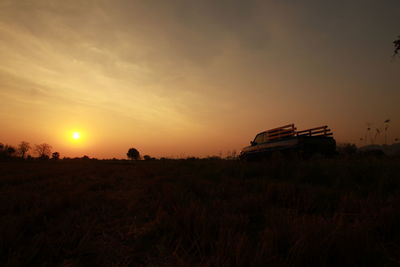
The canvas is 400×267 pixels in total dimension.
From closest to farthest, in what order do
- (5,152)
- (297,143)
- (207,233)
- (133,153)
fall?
1. (207,233)
2. (297,143)
3. (5,152)
4. (133,153)

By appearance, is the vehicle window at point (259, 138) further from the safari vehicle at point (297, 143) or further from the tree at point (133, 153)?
A: the tree at point (133, 153)

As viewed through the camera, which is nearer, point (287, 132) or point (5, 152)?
point (287, 132)

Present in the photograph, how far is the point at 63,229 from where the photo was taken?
230cm

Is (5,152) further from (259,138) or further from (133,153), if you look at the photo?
(259,138)

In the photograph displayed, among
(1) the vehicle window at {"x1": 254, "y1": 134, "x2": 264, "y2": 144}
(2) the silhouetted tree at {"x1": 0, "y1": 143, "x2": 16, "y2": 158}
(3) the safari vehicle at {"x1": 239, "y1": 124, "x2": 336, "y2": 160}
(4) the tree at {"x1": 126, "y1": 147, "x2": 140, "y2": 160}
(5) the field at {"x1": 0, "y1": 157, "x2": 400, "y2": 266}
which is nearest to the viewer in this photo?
(5) the field at {"x1": 0, "y1": 157, "x2": 400, "y2": 266}

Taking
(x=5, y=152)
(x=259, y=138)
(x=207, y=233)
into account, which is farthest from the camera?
(x=5, y=152)

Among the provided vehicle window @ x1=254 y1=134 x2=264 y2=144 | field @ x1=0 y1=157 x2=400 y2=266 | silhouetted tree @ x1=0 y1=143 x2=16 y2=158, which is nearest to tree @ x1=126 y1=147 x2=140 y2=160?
silhouetted tree @ x1=0 y1=143 x2=16 y2=158

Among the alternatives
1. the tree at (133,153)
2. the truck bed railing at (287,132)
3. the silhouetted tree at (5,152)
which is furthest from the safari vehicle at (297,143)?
the tree at (133,153)

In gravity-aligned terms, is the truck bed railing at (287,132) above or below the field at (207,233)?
above

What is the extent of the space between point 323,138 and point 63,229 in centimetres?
1025

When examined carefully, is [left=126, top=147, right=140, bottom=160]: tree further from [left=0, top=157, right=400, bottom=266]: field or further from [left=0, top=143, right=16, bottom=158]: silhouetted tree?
[left=0, top=157, right=400, bottom=266]: field

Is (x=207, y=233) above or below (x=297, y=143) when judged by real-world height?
below

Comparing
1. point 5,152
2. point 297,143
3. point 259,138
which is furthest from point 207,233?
point 5,152

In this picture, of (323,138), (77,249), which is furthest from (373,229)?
(323,138)
